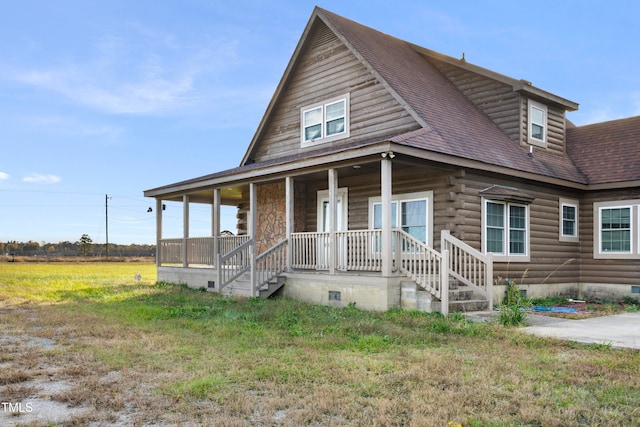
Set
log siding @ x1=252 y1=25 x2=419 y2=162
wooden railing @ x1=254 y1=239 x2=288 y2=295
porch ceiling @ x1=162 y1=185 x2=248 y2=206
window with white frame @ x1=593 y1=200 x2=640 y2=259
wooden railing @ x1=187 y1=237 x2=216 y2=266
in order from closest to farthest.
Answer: wooden railing @ x1=254 y1=239 x2=288 y2=295, log siding @ x1=252 y1=25 x2=419 y2=162, window with white frame @ x1=593 y1=200 x2=640 y2=259, wooden railing @ x1=187 y1=237 x2=216 y2=266, porch ceiling @ x1=162 y1=185 x2=248 y2=206

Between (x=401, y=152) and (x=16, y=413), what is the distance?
869 cm

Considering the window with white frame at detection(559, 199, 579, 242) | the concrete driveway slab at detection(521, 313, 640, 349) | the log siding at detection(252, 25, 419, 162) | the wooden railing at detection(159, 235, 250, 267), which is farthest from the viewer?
the wooden railing at detection(159, 235, 250, 267)

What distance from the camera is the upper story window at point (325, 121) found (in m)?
17.1

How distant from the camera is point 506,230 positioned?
50.5 feet

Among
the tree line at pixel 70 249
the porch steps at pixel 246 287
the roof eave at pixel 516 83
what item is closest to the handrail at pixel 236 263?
the porch steps at pixel 246 287

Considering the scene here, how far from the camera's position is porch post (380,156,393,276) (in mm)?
12219

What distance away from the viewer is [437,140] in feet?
43.9

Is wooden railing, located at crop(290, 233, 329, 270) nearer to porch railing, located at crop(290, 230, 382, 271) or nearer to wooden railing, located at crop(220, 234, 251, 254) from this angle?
porch railing, located at crop(290, 230, 382, 271)

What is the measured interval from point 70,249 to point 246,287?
52.0 metres

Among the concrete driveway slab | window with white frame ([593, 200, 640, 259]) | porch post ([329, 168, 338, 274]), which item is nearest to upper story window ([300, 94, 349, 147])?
porch post ([329, 168, 338, 274])

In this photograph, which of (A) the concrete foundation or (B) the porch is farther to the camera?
(A) the concrete foundation

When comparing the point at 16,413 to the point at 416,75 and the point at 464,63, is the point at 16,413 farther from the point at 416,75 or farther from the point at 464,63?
the point at 464,63

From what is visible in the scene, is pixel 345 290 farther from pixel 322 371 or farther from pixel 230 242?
pixel 322 371

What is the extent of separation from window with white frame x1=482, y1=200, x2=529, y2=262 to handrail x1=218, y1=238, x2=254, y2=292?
6449mm
